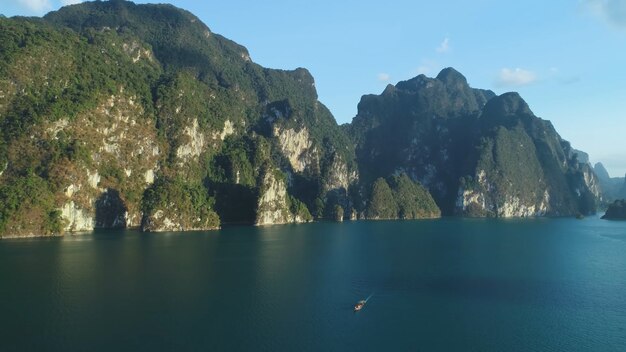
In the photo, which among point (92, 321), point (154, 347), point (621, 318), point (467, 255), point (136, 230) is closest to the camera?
point (154, 347)

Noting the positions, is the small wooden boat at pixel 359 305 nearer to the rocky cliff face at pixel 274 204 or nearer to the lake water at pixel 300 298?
the lake water at pixel 300 298

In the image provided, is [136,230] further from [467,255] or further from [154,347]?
[154,347]

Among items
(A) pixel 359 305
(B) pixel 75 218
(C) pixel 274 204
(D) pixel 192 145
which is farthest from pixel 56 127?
(A) pixel 359 305

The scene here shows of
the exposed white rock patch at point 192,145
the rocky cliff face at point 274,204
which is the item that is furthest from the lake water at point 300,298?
the exposed white rock patch at point 192,145

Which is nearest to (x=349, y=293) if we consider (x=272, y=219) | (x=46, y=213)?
(x=46, y=213)

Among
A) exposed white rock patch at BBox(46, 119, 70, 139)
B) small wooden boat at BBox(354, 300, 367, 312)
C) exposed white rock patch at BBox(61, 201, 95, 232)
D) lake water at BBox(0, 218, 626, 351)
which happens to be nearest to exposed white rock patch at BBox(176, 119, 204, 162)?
exposed white rock patch at BBox(46, 119, 70, 139)

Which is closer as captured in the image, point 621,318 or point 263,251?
point 621,318

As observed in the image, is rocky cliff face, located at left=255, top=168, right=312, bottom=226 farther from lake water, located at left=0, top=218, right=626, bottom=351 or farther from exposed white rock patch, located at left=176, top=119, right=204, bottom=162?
lake water, located at left=0, top=218, right=626, bottom=351
